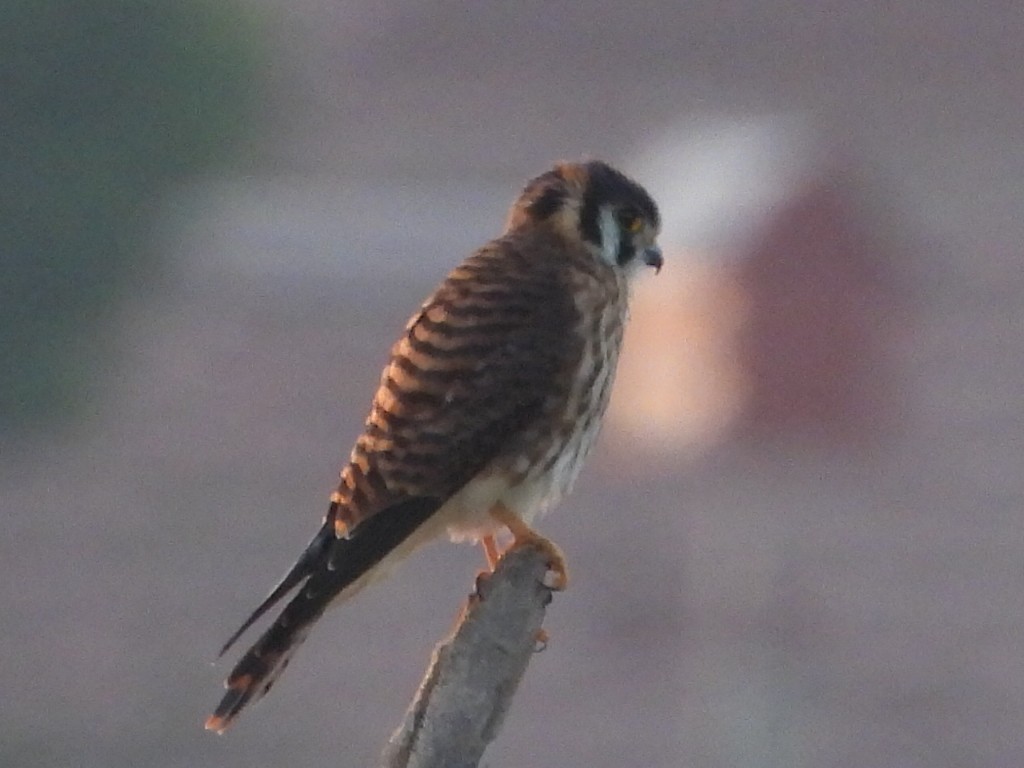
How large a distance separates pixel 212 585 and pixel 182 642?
1.20ft

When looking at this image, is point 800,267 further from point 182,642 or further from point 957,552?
point 182,642

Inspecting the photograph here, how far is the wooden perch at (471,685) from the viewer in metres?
2.01

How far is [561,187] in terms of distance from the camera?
3137mm

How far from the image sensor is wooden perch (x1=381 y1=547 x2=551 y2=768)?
2014mm

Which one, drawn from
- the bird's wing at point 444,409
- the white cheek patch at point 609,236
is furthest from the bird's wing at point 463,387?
the white cheek patch at point 609,236

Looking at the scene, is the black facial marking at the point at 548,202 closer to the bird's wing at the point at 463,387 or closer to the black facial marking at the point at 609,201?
the black facial marking at the point at 609,201

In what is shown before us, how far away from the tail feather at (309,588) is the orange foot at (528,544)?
115 millimetres

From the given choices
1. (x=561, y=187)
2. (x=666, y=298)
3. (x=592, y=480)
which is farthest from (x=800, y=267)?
(x=561, y=187)

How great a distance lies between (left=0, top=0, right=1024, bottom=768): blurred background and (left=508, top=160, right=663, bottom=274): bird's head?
412 cm

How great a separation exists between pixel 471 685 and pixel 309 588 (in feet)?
1.81

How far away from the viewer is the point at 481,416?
2791mm

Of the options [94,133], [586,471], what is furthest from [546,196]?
[586,471]

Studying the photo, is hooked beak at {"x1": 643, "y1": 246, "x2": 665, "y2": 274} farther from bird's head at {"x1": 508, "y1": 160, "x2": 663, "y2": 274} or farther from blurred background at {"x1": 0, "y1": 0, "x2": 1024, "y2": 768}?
blurred background at {"x1": 0, "y1": 0, "x2": 1024, "y2": 768}

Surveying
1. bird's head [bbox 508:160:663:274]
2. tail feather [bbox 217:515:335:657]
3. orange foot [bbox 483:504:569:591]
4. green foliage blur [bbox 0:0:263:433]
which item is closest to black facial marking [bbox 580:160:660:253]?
bird's head [bbox 508:160:663:274]
